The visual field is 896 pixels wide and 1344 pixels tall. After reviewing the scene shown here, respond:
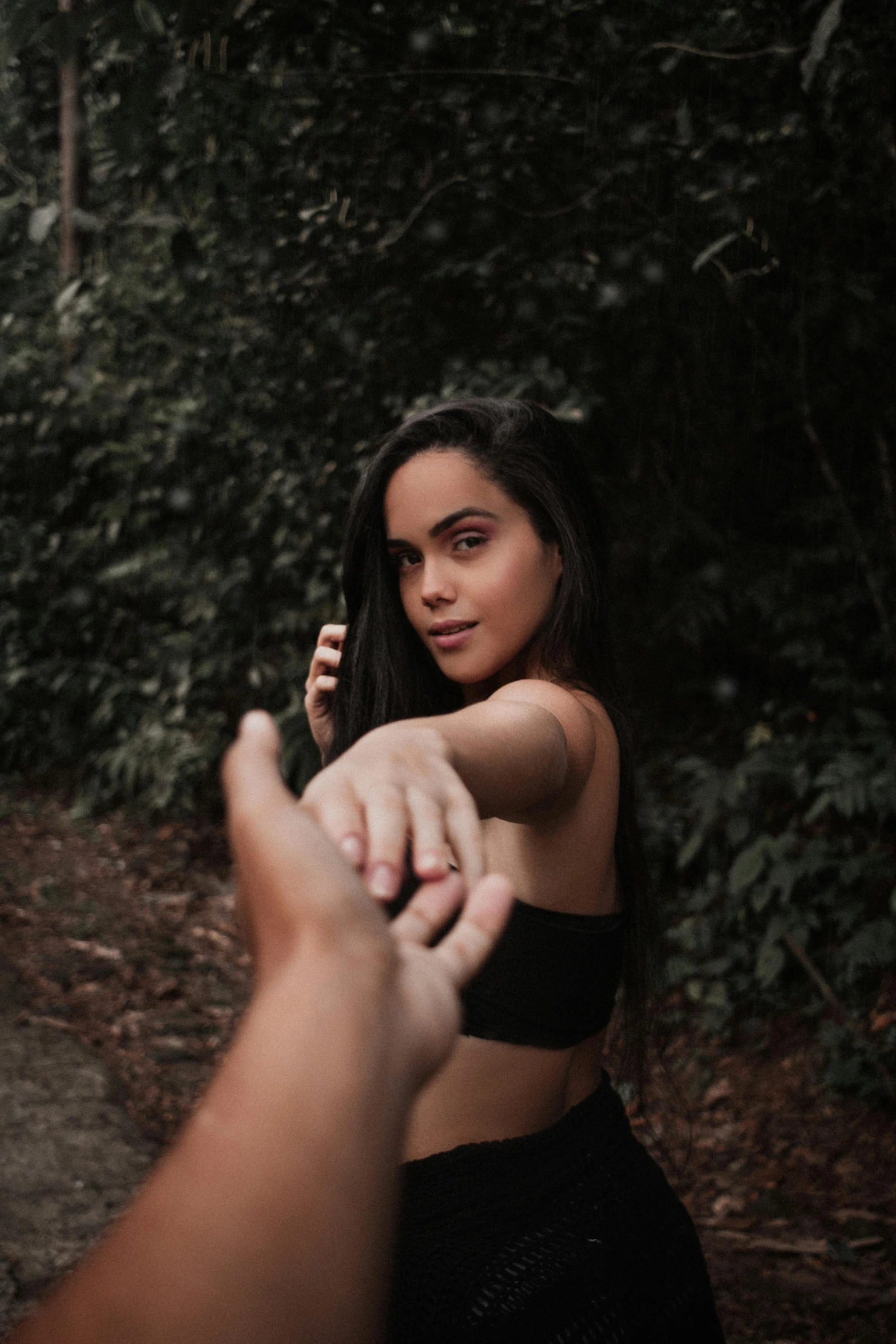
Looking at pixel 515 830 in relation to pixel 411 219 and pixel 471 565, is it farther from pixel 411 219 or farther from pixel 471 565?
pixel 411 219

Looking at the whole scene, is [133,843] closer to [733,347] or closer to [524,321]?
[524,321]

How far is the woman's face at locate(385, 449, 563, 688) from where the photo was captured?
1.53 metres

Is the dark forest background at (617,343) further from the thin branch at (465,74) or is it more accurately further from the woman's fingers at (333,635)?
the woman's fingers at (333,635)

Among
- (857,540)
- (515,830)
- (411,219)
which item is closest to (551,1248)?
(515,830)

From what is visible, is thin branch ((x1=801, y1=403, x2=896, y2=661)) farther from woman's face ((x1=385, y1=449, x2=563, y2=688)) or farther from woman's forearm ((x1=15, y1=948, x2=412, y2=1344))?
woman's forearm ((x1=15, y1=948, x2=412, y2=1344))

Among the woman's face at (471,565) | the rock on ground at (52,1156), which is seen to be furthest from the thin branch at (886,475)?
the rock on ground at (52,1156)

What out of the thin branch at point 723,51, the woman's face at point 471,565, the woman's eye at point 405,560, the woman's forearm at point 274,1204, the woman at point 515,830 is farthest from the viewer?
the thin branch at point 723,51

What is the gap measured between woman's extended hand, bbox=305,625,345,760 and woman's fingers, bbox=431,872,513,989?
1142mm

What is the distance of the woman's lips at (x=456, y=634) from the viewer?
1531mm

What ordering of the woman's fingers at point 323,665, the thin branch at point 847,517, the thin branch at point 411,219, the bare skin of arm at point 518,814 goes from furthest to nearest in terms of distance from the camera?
the thin branch at point 847,517 < the thin branch at point 411,219 < the woman's fingers at point 323,665 < the bare skin of arm at point 518,814

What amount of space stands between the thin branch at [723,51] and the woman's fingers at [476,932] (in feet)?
10.2

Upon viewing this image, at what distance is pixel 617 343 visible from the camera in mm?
4309

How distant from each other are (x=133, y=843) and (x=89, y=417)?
294 cm

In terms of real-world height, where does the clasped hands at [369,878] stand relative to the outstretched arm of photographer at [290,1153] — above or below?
above
